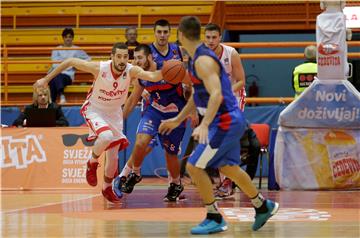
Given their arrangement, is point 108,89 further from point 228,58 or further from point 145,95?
point 228,58

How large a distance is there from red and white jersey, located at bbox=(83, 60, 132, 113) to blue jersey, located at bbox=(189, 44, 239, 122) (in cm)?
264

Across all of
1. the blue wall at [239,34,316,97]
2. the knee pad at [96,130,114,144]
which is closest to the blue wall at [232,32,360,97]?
the blue wall at [239,34,316,97]

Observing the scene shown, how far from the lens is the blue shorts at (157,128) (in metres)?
9.64

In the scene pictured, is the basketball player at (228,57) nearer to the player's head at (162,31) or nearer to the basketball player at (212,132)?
the player's head at (162,31)

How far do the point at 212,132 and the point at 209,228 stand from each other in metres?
0.81

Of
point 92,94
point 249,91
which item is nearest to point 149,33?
point 249,91

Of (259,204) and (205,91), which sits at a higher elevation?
(205,91)

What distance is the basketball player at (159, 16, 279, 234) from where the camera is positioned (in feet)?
21.1

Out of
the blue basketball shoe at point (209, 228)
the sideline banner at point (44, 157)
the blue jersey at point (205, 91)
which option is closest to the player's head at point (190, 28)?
the blue jersey at point (205, 91)

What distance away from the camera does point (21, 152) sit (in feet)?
40.8

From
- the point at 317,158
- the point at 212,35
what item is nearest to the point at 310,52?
the point at 317,158

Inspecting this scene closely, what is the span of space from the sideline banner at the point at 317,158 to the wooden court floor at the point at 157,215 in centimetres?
39

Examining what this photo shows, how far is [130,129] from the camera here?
1349 centimetres

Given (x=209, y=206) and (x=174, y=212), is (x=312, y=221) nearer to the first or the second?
(x=209, y=206)
